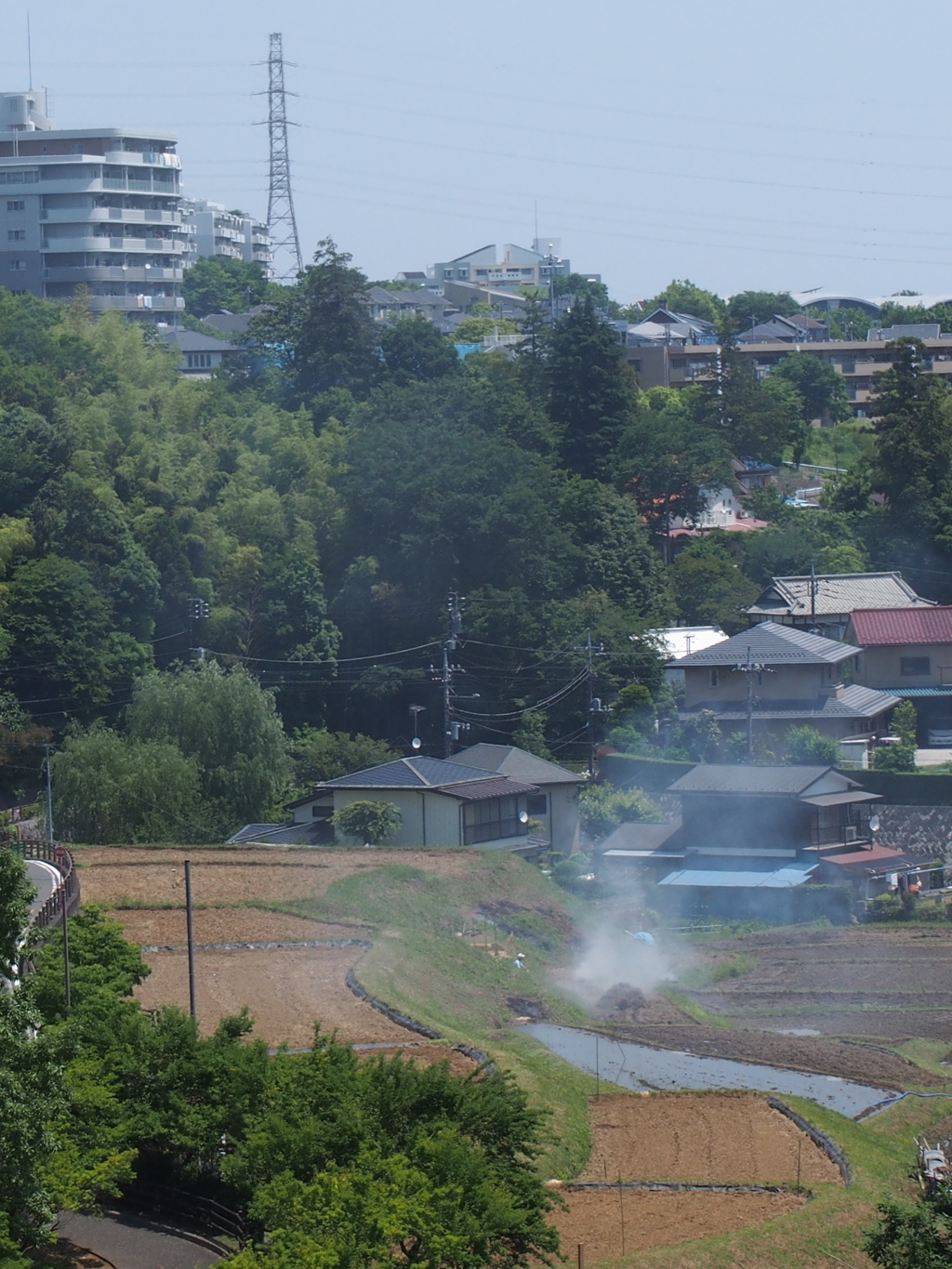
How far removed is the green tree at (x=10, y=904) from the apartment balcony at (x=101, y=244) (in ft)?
158

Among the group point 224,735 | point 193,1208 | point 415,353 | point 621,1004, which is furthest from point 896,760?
point 193,1208

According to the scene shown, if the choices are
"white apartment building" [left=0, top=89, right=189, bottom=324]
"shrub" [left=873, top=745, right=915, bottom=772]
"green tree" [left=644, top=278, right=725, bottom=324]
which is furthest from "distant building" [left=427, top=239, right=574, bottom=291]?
"shrub" [left=873, top=745, right=915, bottom=772]

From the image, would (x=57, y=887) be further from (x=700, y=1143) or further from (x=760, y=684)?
(x=760, y=684)

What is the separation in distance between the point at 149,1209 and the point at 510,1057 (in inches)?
196

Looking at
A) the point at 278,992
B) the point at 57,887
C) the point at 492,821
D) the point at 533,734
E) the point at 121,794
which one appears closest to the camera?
the point at 57,887

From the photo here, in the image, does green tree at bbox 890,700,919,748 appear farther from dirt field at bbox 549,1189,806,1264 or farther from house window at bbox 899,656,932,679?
dirt field at bbox 549,1189,806,1264

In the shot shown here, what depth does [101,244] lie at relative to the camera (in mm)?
55562

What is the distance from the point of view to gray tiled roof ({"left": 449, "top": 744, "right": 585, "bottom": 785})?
3200 centimetres

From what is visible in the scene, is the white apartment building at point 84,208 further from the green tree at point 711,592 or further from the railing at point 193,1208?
the railing at point 193,1208

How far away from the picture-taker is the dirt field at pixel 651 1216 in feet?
41.4

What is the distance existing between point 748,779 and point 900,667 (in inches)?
371

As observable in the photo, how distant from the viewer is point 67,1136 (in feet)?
38.7

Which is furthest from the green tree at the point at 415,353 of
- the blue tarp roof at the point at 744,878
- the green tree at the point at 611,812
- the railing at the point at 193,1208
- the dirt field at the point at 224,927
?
the railing at the point at 193,1208

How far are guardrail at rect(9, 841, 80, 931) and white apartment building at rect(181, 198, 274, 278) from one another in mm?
59583
